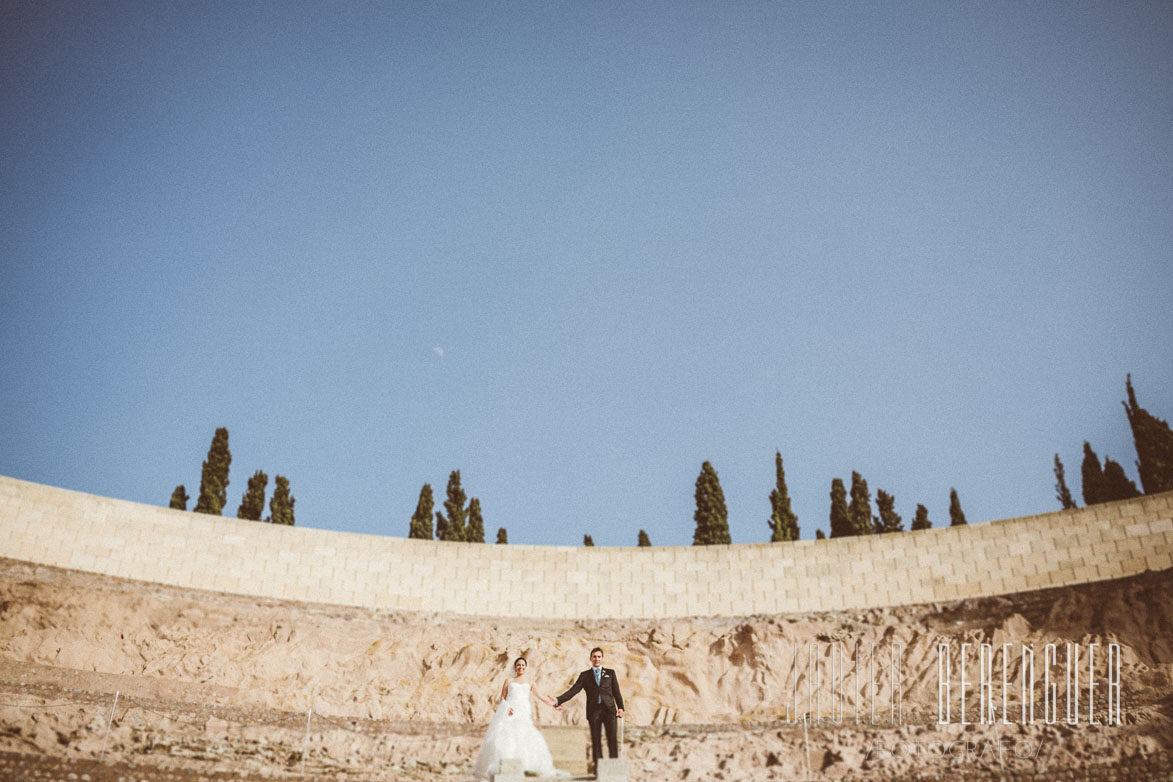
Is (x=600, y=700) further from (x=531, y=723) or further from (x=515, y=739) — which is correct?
(x=515, y=739)

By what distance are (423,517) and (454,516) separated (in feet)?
7.11

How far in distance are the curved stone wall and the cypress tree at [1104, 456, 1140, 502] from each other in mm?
11538

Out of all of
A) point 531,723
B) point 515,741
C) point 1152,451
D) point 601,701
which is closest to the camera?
point 515,741

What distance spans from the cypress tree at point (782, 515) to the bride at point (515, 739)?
101 feet

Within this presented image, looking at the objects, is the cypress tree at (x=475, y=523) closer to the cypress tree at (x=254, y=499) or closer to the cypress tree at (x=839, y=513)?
the cypress tree at (x=254, y=499)

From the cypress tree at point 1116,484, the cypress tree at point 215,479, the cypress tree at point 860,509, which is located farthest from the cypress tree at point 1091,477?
the cypress tree at point 215,479

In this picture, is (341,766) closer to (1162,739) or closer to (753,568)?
(753,568)

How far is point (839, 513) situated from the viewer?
4109 cm

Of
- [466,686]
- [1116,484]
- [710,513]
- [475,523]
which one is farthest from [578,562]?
[1116,484]

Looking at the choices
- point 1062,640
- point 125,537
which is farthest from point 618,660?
point 125,537

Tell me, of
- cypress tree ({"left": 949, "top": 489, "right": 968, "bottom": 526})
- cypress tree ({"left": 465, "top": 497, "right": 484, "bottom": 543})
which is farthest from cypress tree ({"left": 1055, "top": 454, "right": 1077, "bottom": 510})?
cypress tree ({"left": 465, "top": 497, "right": 484, "bottom": 543})

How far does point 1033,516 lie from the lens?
26469mm

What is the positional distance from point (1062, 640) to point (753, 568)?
9.32 metres

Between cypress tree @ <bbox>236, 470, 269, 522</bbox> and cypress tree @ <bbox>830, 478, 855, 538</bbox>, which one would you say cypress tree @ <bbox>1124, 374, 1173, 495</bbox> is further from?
cypress tree @ <bbox>236, 470, 269, 522</bbox>
